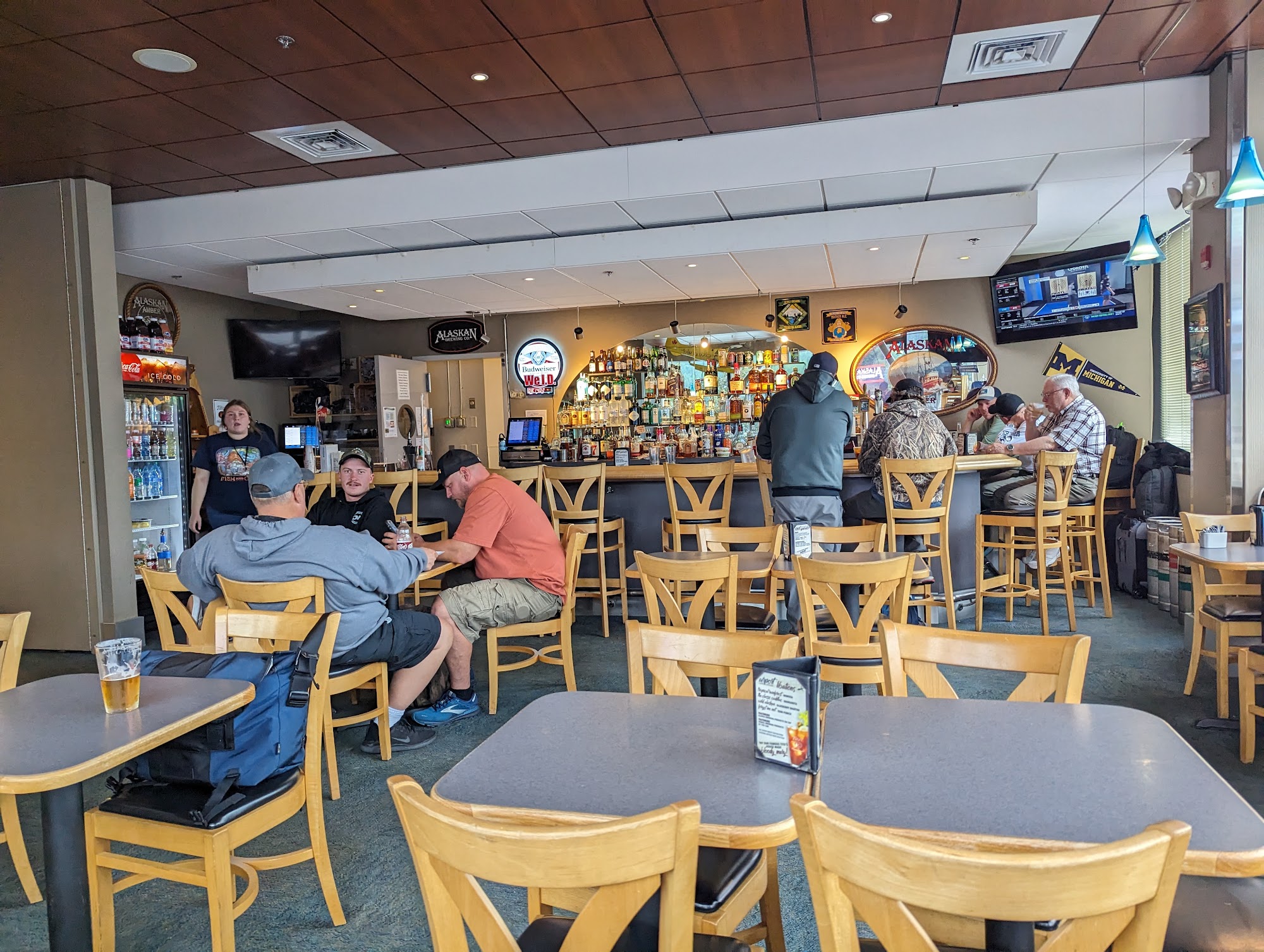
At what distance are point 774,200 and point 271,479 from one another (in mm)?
4266

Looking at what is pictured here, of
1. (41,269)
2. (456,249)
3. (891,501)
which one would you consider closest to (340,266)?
(456,249)

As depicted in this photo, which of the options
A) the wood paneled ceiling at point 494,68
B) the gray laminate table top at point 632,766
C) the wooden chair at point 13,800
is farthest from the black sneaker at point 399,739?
the wood paneled ceiling at point 494,68

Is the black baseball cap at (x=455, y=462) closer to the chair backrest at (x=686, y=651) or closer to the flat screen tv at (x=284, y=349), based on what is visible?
the chair backrest at (x=686, y=651)

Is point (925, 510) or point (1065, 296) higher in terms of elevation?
point (1065, 296)

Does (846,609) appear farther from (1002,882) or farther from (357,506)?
(357,506)

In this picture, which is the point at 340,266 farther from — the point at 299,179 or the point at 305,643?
the point at 305,643

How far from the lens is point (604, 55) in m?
4.61

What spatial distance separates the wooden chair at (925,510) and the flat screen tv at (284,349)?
729cm

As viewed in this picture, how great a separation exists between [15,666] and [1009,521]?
536cm

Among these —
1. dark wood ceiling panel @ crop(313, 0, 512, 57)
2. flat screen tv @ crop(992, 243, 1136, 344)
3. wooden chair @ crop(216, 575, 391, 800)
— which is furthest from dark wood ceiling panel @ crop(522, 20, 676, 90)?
flat screen tv @ crop(992, 243, 1136, 344)

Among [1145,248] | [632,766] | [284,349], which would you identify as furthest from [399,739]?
[284,349]

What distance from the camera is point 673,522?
567cm

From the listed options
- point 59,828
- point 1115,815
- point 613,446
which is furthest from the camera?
point 613,446

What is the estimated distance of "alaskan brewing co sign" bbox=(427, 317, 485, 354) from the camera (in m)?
10.6
